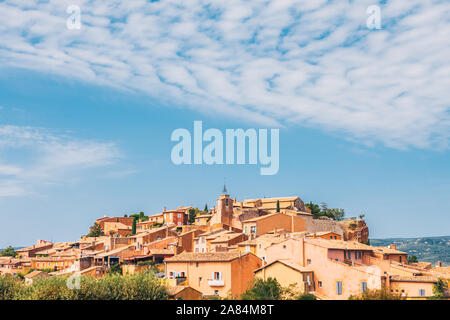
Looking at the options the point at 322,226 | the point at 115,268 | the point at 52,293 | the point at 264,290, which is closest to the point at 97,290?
the point at 52,293

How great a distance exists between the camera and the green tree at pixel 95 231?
118 m

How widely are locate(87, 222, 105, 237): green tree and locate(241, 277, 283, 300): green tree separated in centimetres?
7175

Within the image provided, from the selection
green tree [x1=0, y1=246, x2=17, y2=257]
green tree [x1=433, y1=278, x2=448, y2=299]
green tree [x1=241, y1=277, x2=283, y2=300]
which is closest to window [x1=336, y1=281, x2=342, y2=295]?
green tree [x1=241, y1=277, x2=283, y2=300]

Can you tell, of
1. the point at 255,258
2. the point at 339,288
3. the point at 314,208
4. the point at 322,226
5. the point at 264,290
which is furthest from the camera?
the point at 314,208

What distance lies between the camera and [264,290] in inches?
1993

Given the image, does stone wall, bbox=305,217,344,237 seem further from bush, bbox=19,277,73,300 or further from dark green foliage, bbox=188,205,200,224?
bush, bbox=19,277,73,300

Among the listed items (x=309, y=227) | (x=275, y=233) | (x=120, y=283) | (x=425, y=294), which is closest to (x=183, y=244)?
(x=275, y=233)

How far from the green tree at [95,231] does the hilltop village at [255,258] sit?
30.0 feet

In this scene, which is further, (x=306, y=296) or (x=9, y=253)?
(x=9, y=253)

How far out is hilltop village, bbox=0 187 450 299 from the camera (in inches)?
2002

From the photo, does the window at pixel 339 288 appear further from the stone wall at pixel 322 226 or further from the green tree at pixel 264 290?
the stone wall at pixel 322 226

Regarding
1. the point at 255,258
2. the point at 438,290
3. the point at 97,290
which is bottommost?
the point at 97,290

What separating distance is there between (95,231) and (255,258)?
68536mm

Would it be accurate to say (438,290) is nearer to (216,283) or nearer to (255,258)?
(255,258)
